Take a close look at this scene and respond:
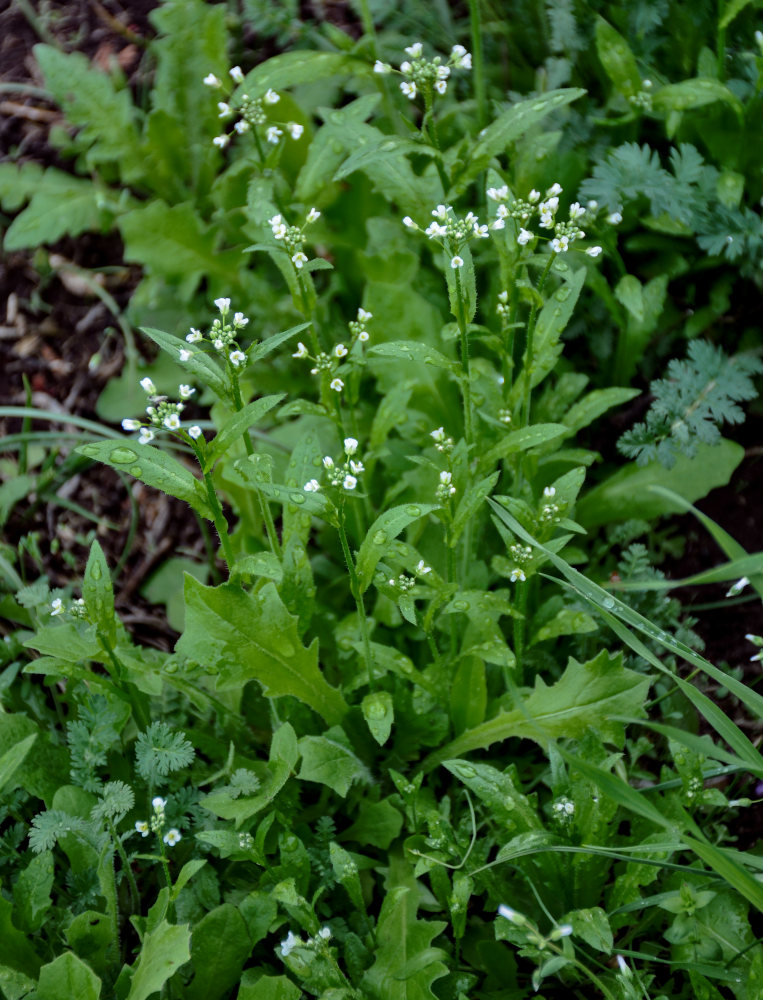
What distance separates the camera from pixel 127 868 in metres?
2.00

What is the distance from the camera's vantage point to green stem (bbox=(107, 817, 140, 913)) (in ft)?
6.39

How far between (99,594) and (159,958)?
77cm

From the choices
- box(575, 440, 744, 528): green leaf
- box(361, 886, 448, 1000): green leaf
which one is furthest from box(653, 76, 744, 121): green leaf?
box(361, 886, 448, 1000): green leaf

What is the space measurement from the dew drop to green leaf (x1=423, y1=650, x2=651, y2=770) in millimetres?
1029

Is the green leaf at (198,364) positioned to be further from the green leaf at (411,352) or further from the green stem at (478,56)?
the green stem at (478,56)

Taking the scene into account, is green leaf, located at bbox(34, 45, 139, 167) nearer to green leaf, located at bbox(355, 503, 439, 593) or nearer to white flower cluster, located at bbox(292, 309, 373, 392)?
white flower cluster, located at bbox(292, 309, 373, 392)

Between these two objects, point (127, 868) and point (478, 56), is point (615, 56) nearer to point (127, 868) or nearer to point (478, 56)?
point (478, 56)

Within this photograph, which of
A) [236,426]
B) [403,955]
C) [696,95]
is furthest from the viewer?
[696,95]

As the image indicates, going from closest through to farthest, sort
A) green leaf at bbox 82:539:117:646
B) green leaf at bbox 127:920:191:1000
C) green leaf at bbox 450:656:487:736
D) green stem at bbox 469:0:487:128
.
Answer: green leaf at bbox 127:920:191:1000
green leaf at bbox 82:539:117:646
green leaf at bbox 450:656:487:736
green stem at bbox 469:0:487:128

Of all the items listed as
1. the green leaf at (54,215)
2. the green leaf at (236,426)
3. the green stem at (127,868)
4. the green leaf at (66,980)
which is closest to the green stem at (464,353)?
the green leaf at (236,426)

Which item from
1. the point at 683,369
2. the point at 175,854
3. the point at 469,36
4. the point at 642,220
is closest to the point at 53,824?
the point at 175,854

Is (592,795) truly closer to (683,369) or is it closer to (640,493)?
(640,493)

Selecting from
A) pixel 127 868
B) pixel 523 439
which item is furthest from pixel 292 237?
pixel 127 868

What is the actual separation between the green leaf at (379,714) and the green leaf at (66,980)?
0.73 meters
